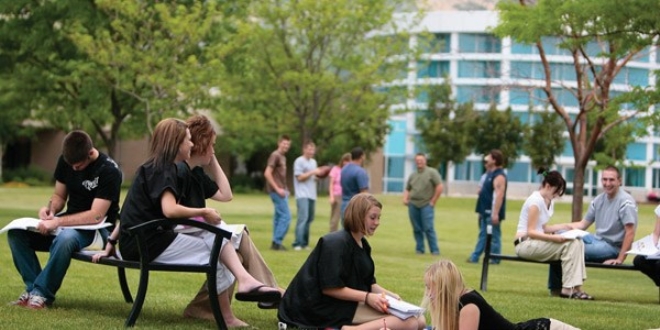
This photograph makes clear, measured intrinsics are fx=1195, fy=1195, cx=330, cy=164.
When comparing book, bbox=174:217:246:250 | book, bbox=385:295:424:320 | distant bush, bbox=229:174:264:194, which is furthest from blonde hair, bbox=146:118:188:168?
distant bush, bbox=229:174:264:194

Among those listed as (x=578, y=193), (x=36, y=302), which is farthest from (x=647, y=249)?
(x=578, y=193)

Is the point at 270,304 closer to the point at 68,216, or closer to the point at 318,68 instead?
the point at 68,216

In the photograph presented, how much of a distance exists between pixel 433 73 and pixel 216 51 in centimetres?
6932

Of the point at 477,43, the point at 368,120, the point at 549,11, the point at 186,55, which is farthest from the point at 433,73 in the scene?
the point at 549,11

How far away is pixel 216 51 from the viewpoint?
33375 millimetres

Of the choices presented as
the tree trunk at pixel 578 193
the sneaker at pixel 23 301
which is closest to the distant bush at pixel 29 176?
the tree trunk at pixel 578 193

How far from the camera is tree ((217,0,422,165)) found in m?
46.3

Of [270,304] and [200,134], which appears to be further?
[200,134]

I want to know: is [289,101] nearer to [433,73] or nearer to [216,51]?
[216,51]

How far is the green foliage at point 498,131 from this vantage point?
77562 millimetres

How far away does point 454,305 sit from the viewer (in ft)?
24.8

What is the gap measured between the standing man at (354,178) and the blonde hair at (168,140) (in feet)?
39.8

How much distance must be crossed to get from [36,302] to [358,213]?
2.96 metres

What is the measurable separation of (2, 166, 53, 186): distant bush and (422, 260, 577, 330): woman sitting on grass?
211 ft
